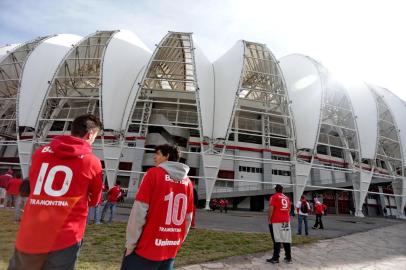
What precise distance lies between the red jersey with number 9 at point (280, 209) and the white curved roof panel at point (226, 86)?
20441 mm

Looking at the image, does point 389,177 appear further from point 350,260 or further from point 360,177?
point 350,260


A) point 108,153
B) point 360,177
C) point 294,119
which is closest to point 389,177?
point 360,177

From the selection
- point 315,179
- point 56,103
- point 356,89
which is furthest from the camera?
point 315,179

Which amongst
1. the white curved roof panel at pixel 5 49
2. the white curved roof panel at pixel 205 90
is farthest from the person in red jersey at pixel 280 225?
the white curved roof panel at pixel 5 49

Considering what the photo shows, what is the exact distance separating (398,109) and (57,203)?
148 ft

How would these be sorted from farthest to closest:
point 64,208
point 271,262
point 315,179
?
1. point 315,179
2. point 271,262
3. point 64,208

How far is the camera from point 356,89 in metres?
35.4

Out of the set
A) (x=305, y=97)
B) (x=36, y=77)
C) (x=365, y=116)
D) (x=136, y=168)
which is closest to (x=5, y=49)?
(x=36, y=77)

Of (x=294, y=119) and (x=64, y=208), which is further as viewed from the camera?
(x=294, y=119)

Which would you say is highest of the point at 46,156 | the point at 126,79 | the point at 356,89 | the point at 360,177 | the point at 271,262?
the point at 356,89

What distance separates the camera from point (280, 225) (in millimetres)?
7129

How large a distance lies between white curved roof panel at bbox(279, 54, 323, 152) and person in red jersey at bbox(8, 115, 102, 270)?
95.4ft

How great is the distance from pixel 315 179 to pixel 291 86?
43.3ft

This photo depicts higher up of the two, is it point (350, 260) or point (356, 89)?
point (356, 89)
